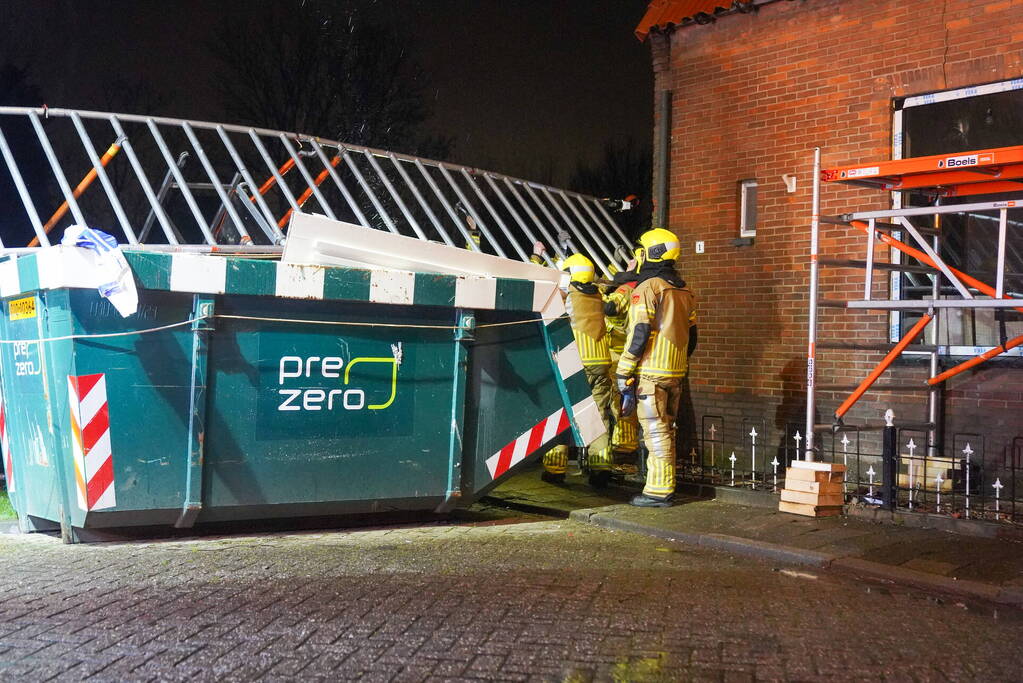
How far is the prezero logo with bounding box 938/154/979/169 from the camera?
700 cm

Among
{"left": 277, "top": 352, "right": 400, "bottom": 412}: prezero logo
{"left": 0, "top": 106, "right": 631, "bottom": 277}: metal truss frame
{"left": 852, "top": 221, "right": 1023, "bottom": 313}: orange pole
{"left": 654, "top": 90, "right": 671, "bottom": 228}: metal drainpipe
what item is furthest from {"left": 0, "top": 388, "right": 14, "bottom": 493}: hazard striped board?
{"left": 654, "top": 90, "right": 671, "bottom": 228}: metal drainpipe

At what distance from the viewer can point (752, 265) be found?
10133mm

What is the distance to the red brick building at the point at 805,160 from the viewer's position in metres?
8.69

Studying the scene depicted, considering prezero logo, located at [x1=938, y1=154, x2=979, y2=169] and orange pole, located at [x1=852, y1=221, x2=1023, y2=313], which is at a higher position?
prezero logo, located at [x1=938, y1=154, x2=979, y2=169]

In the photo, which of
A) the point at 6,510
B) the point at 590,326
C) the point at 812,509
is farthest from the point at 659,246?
the point at 6,510

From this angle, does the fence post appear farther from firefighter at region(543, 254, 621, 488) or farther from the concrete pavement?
firefighter at region(543, 254, 621, 488)

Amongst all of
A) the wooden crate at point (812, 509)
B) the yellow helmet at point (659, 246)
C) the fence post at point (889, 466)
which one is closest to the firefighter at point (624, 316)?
the yellow helmet at point (659, 246)

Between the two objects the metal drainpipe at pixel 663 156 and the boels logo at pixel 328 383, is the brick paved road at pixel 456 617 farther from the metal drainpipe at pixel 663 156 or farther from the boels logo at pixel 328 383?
the metal drainpipe at pixel 663 156

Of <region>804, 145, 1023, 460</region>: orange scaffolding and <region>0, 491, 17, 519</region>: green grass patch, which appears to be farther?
<region>0, 491, 17, 519</region>: green grass patch

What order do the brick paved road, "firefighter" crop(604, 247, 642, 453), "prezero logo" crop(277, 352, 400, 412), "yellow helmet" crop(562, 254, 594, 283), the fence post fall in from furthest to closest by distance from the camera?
"firefighter" crop(604, 247, 642, 453)
"yellow helmet" crop(562, 254, 594, 283)
the fence post
"prezero logo" crop(277, 352, 400, 412)
the brick paved road

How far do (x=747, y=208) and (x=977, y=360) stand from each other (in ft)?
10.3

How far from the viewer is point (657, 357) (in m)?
8.30

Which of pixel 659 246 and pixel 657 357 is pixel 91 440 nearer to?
pixel 657 357

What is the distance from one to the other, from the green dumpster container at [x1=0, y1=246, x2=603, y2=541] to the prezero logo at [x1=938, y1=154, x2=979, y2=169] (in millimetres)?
2868
